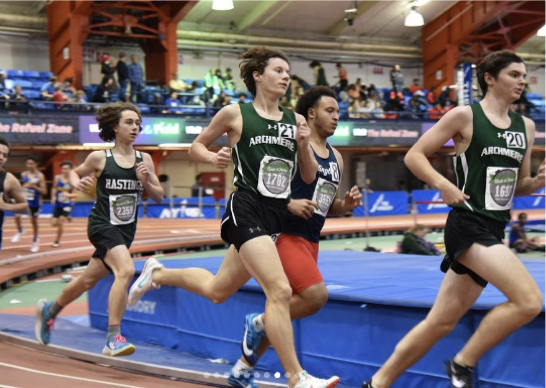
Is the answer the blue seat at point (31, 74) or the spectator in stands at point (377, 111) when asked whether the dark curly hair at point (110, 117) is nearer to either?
the blue seat at point (31, 74)

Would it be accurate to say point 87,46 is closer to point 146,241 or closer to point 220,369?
point 146,241

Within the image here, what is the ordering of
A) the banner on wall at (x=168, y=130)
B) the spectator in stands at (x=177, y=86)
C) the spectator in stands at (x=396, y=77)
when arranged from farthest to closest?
the spectator in stands at (x=396, y=77)
the spectator in stands at (x=177, y=86)
the banner on wall at (x=168, y=130)

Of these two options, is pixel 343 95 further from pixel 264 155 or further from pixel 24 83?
pixel 264 155

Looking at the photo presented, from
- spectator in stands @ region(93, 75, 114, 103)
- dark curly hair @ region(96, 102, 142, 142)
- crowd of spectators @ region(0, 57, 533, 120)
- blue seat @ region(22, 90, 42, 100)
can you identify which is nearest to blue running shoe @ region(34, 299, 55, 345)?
dark curly hair @ region(96, 102, 142, 142)

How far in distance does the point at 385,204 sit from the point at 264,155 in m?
22.9

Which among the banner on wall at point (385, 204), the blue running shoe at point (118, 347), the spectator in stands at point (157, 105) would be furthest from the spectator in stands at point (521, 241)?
the banner on wall at point (385, 204)

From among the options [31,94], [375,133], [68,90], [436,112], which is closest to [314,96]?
[31,94]

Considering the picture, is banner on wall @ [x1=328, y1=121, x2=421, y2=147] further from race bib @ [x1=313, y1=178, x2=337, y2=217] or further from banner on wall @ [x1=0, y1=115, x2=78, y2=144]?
race bib @ [x1=313, y1=178, x2=337, y2=217]

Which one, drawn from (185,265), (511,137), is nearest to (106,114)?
(185,265)

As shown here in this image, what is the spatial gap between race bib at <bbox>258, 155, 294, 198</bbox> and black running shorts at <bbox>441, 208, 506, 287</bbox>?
36.4 inches

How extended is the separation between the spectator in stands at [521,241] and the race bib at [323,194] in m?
10.7

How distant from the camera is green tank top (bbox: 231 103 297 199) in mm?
4676

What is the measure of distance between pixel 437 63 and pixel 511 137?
30138 mm

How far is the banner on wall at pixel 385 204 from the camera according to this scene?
26844mm
